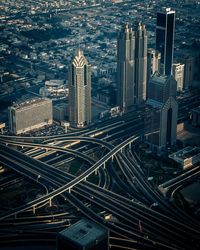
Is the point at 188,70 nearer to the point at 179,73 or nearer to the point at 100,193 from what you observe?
the point at 179,73

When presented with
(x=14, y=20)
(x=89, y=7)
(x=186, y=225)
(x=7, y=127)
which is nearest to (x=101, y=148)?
(x=7, y=127)

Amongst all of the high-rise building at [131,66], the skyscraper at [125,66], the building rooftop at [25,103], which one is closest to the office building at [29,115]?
the building rooftop at [25,103]

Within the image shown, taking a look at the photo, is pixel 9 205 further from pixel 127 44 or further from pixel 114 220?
pixel 127 44

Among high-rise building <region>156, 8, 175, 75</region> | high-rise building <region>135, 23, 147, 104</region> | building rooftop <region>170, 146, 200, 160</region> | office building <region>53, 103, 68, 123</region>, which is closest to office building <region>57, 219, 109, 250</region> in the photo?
building rooftop <region>170, 146, 200, 160</region>

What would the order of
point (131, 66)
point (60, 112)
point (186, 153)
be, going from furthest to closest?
point (131, 66) < point (60, 112) < point (186, 153)

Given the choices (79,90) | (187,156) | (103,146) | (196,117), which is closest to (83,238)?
(187,156)

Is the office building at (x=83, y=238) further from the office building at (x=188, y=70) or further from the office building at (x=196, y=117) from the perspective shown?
the office building at (x=188, y=70)
